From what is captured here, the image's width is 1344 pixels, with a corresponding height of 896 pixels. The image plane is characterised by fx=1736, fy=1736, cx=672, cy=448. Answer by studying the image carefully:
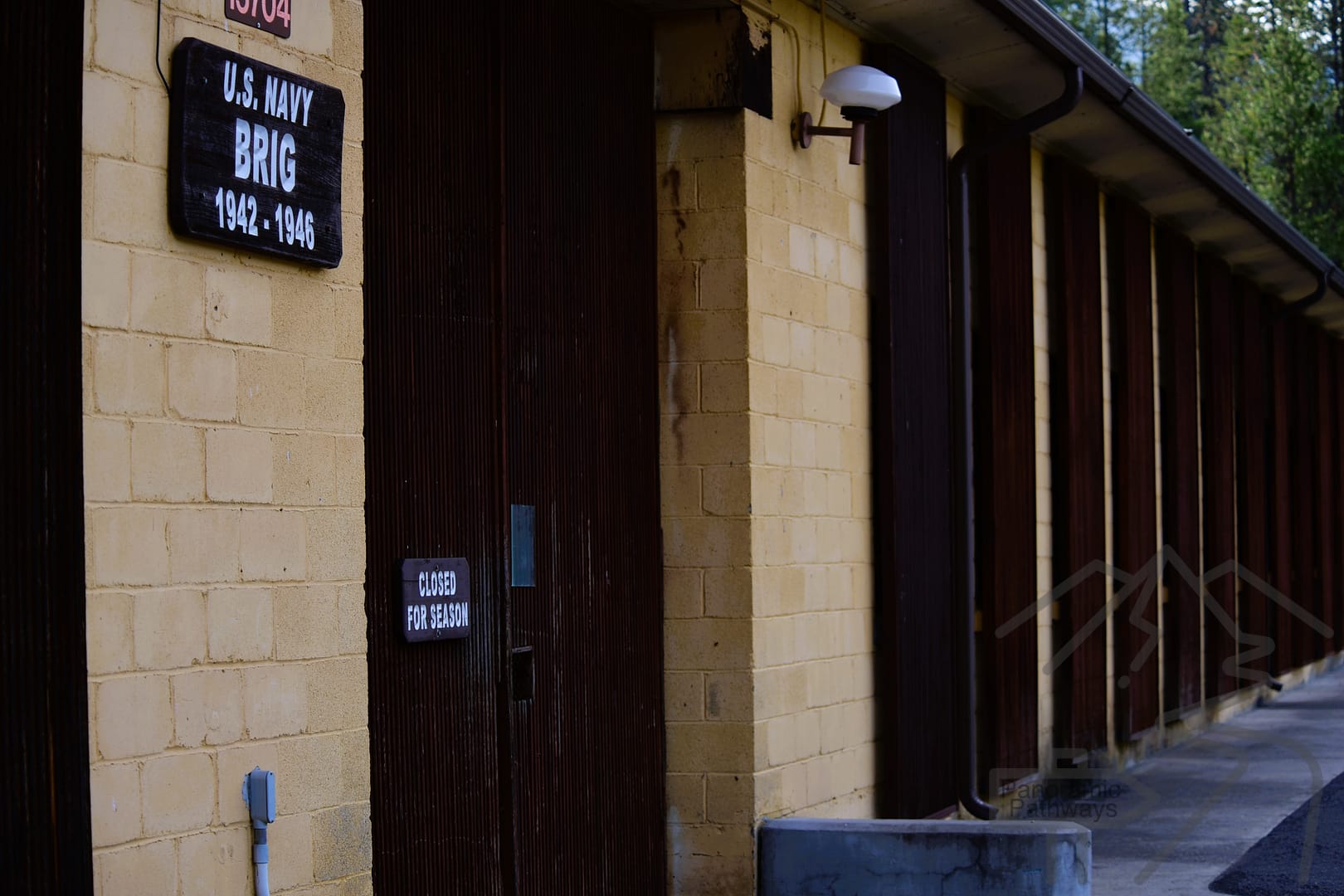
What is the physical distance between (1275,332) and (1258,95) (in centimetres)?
1828

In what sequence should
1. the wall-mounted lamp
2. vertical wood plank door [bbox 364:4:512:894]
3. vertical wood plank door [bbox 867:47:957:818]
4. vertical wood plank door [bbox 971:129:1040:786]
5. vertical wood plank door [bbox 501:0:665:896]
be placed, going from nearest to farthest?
vertical wood plank door [bbox 364:4:512:894], vertical wood plank door [bbox 501:0:665:896], the wall-mounted lamp, vertical wood plank door [bbox 867:47:957:818], vertical wood plank door [bbox 971:129:1040:786]

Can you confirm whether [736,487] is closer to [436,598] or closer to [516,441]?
[516,441]

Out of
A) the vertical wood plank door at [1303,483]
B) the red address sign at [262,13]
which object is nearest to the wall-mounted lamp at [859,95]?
the red address sign at [262,13]

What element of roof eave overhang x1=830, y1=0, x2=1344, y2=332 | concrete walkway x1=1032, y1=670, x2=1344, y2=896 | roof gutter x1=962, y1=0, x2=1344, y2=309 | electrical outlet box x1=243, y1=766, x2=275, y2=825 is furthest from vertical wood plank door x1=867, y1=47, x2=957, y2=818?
electrical outlet box x1=243, y1=766, x2=275, y2=825

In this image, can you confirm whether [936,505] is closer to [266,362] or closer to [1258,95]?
[266,362]

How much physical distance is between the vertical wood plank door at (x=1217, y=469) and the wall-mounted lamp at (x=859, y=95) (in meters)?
8.97

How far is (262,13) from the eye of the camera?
14.5 feet

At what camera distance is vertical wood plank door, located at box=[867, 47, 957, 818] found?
8195 millimetres

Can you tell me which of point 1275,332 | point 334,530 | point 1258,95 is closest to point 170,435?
point 334,530

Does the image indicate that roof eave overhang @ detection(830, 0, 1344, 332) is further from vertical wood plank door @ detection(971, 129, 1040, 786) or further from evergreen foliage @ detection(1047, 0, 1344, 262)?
evergreen foliage @ detection(1047, 0, 1344, 262)

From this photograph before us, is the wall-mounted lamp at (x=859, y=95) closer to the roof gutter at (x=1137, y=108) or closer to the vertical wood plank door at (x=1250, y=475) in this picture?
the roof gutter at (x=1137, y=108)

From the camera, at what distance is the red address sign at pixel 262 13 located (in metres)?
4.33

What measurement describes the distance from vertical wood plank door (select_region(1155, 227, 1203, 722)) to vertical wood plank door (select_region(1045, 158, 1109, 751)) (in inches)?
87.4

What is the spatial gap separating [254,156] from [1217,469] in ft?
42.0
